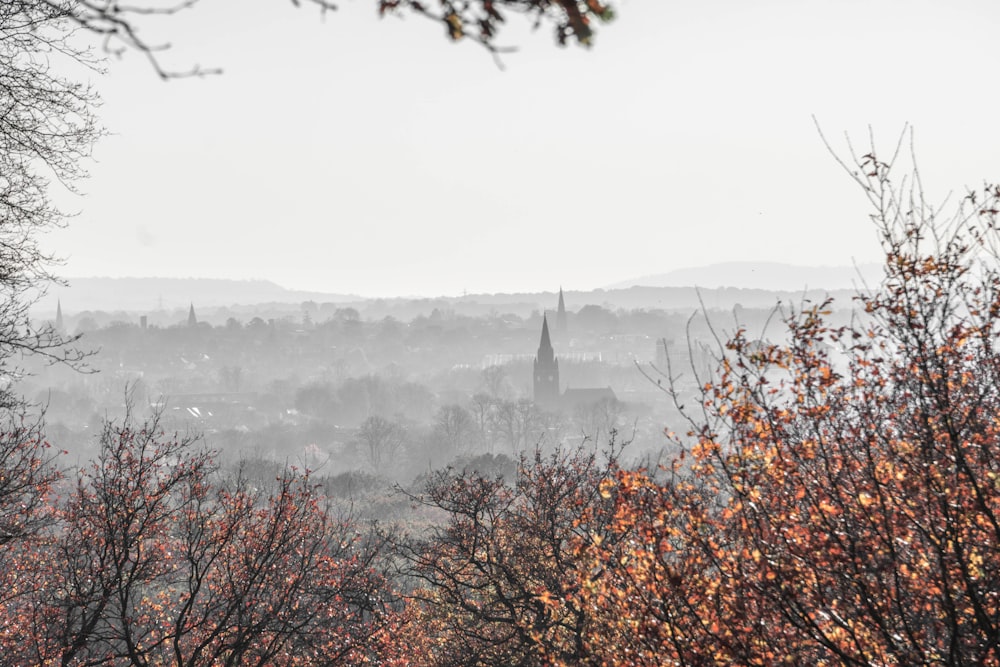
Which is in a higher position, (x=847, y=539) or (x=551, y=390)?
(x=847, y=539)

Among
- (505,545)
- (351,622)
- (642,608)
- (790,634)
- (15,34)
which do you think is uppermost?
(15,34)

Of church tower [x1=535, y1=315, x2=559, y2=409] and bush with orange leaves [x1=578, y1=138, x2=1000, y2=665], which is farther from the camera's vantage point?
church tower [x1=535, y1=315, x2=559, y2=409]

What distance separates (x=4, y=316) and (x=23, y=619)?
9.52 m

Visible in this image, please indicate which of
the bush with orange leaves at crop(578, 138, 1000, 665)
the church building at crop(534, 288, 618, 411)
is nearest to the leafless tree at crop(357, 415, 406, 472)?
the church building at crop(534, 288, 618, 411)

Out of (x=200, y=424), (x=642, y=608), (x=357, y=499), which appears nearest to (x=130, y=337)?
(x=200, y=424)

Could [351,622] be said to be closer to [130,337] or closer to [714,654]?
[714,654]

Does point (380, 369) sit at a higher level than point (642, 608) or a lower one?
lower

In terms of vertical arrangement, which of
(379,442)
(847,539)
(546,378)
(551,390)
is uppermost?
(847,539)

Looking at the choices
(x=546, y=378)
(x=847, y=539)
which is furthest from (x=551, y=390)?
(x=847, y=539)

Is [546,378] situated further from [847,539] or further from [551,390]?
[847,539]

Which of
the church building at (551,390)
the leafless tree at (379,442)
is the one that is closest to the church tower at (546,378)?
the church building at (551,390)

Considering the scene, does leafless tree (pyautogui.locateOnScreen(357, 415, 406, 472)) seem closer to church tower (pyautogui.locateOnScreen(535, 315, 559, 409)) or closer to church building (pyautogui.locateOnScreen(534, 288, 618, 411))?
church building (pyautogui.locateOnScreen(534, 288, 618, 411))

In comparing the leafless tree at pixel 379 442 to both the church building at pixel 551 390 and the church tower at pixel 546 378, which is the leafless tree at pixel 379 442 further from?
the church tower at pixel 546 378

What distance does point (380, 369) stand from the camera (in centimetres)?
19438
